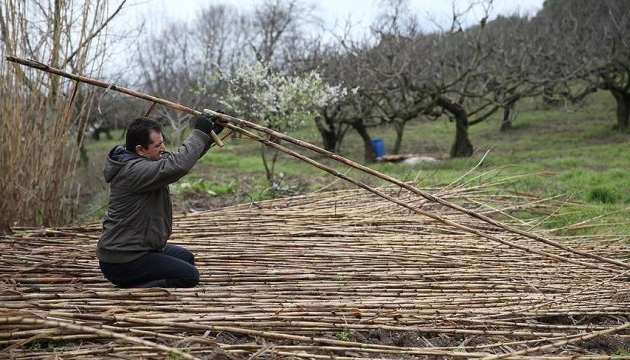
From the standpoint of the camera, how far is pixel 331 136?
51.1 feet

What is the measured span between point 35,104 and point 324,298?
295 cm

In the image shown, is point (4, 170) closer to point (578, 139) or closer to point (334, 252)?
point (334, 252)

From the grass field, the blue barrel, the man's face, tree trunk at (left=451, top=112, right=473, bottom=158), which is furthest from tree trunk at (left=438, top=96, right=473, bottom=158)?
the man's face

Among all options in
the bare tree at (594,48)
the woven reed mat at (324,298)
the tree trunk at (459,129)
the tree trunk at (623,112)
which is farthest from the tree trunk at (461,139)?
Answer: the woven reed mat at (324,298)

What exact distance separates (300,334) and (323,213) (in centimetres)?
218

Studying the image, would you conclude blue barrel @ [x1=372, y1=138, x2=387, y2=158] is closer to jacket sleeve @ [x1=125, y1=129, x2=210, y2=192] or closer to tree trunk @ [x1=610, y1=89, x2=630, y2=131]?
tree trunk @ [x1=610, y1=89, x2=630, y2=131]

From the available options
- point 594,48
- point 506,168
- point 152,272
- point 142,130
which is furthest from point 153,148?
point 594,48

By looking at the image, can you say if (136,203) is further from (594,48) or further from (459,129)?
(594,48)

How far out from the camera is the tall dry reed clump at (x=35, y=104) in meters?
4.43

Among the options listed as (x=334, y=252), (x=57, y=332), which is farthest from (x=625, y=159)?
(x=57, y=332)

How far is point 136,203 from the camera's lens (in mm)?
3064

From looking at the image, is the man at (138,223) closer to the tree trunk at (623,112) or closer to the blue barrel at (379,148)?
the blue barrel at (379,148)

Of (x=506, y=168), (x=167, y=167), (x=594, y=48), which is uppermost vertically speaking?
(x=594, y=48)

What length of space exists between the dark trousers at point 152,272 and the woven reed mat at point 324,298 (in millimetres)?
121
